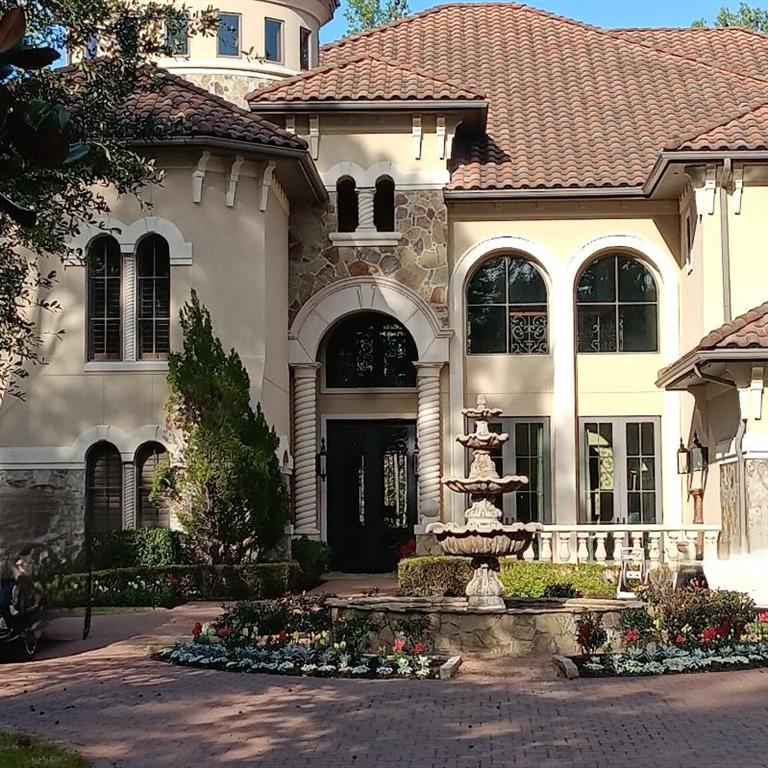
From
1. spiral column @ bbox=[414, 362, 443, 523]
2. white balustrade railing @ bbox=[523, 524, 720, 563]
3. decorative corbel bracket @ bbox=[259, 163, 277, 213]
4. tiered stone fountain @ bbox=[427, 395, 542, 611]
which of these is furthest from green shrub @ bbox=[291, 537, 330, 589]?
tiered stone fountain @ bbox=[427, 395, 542, 611]

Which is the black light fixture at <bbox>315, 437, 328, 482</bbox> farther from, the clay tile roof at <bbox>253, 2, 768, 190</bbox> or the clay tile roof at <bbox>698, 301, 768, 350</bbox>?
the clay tile roof at <bbox>698, 301, 768, 350</bbox>

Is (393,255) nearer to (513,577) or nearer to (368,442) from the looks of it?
(368,442)

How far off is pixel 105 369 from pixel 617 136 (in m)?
10.7

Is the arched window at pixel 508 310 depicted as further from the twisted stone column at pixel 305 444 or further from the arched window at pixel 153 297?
the arched window at pixel 153 297

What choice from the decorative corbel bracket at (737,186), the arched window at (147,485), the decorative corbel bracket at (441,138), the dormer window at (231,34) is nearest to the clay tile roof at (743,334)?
the decorative corbel bracket at (737,186)

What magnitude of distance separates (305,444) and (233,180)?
516cm

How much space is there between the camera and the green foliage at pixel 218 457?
19.3 meters

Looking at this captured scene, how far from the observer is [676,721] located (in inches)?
377

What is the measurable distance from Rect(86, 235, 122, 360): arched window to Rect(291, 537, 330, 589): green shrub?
4396 mm

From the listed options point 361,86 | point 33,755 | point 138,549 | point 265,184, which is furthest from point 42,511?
point 361,86

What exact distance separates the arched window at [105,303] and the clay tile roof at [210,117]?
231 centimetres

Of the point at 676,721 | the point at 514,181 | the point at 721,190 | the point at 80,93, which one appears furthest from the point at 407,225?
the point at 676,721

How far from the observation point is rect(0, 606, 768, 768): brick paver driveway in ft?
28.0

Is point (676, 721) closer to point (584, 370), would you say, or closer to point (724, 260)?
point (724, 260)
